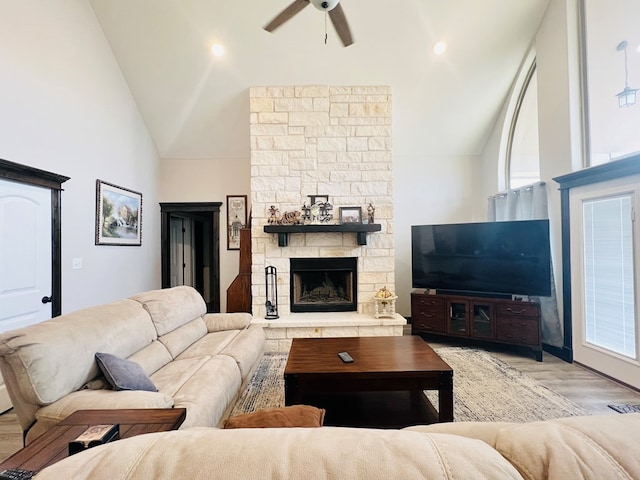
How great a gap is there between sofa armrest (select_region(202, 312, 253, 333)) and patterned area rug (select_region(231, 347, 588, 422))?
1.71 feet

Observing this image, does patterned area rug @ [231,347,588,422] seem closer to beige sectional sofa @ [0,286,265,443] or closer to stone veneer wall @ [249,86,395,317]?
beige sectional sofa @ [0,286,265,443]

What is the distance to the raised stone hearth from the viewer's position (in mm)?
3965

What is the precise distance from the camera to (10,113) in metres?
2.69

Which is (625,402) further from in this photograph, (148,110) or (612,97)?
(148,110)

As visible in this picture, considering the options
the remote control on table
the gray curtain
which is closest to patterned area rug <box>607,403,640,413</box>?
the gray curtain

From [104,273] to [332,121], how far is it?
357 cm

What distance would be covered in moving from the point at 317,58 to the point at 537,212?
3431mm

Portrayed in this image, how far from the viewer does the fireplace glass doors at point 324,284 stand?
4375mm

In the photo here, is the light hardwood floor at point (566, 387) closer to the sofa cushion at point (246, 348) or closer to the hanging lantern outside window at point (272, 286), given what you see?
the sofa cushion at point (246, 348)

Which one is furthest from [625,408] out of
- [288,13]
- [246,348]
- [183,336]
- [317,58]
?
[317,58]

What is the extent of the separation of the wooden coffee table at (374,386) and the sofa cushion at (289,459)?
1.58 meters

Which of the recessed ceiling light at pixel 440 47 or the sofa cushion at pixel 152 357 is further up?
the recessed ceiling light at pixel 440 47

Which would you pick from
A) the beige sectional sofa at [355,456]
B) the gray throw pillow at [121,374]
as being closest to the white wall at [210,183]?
the gray throw pillow at [121,374]

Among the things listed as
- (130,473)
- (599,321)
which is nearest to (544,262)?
(599,321)
